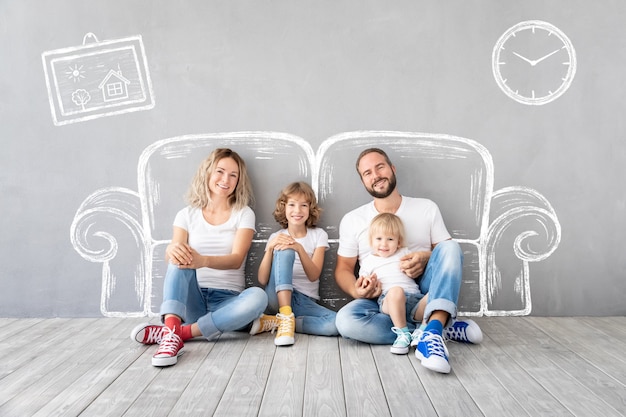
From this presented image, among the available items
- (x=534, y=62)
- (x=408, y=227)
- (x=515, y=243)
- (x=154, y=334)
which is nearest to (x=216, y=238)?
(x=154, y=334)

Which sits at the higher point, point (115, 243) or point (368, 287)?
point (115, 243)

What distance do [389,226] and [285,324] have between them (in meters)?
0.66

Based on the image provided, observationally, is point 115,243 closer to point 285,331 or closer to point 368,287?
point 285,331

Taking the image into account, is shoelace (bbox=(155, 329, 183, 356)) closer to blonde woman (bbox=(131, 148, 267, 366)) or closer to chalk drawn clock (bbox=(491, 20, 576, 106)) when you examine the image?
blonde woman (bbox=(131, 148, 267, 366))

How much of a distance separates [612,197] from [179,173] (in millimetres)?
2297

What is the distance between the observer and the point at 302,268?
9.43 ft

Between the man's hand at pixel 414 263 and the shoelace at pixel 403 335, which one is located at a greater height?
the man's hand at pixel 414 263

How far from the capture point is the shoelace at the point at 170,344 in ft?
7.20

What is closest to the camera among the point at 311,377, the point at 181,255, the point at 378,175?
the point at 311,377

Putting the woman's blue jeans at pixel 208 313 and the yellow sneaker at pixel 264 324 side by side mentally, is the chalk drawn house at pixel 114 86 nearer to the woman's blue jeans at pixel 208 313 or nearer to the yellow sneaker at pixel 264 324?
the woman's blue jeans at pixel 208 313

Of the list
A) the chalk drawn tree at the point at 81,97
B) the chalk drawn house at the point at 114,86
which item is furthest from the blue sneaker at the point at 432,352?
the chalk drawn tree at the point at 81,97

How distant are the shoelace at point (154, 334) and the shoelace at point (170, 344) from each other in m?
0.19

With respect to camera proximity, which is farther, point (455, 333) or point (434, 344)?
point (455, 333)

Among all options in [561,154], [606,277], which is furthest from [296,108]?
[606,277]
